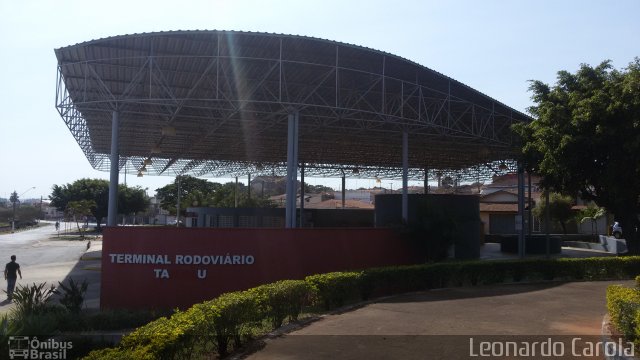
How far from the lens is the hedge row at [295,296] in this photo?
689 centimetres

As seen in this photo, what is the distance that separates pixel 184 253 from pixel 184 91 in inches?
369

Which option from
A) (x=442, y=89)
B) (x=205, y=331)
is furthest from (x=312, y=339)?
(x=442, y=89)

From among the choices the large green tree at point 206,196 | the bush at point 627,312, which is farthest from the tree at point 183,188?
the bush at point 627,312

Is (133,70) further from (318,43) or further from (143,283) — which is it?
(143,283)

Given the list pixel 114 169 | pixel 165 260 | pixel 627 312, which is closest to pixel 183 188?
pixel 114 169

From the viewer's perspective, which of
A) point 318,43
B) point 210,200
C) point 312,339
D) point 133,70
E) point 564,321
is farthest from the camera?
point 210,200

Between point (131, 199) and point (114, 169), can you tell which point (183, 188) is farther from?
point (114, 169)

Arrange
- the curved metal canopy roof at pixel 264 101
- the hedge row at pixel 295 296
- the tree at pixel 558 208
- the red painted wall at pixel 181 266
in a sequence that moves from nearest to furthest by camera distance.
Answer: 1. the hedge row at pixel 295 296
2. the red painted wall at pixel 181 266
3. the curved metal canopy roof at pixel 264 101
4. the tree at pixel 558 208

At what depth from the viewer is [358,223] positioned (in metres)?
37.3

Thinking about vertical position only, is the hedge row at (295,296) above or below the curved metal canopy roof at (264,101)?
below

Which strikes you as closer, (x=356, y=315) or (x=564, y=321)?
(x=564, y=321)

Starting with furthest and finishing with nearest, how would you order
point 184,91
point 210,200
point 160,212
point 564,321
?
point 160,212
point 210,200
point 184,91
point 564,321

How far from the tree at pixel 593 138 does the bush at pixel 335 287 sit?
11.2 m

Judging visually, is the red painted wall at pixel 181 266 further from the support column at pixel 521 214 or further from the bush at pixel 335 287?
the support column at pixel 521 214
